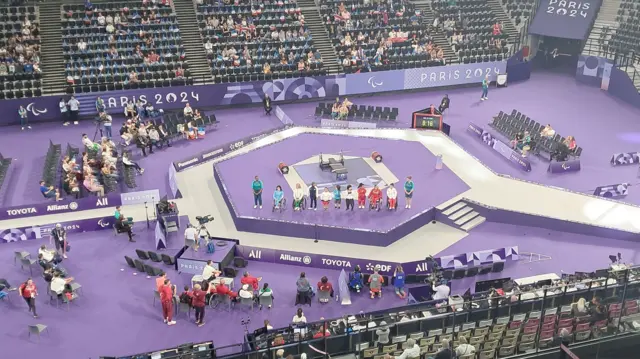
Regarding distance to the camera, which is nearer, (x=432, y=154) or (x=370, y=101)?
(x=432, y=154)

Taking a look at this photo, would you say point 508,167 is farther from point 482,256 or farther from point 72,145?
point 72,145

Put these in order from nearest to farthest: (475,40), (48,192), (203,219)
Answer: (203,219), (48,192), (475,40)

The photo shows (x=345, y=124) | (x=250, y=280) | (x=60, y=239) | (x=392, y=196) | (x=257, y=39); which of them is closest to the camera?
(x=250, y=280)

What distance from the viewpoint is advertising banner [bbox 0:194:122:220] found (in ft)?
96.5

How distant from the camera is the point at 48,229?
2872 centimetres

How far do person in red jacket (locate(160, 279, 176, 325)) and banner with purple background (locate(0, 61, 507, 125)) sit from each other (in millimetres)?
20567

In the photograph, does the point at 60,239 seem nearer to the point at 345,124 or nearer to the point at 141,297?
the point at 141,297

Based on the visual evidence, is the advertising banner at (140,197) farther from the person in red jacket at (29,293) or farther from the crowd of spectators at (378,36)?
the crowd of spectators at (378,36)

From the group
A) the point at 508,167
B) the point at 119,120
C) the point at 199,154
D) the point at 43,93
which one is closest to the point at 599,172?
the point at 508,167

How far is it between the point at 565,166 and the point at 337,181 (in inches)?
433

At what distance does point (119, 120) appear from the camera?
4138 cm

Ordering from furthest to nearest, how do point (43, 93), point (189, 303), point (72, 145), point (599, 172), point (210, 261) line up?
point (43, 93) → point (72, 145) → point (599, 172) → point (210, 261) → point (189, 303)

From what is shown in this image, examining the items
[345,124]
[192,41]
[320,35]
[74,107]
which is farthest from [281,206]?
[320,35]

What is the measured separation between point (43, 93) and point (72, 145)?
6.02 m
